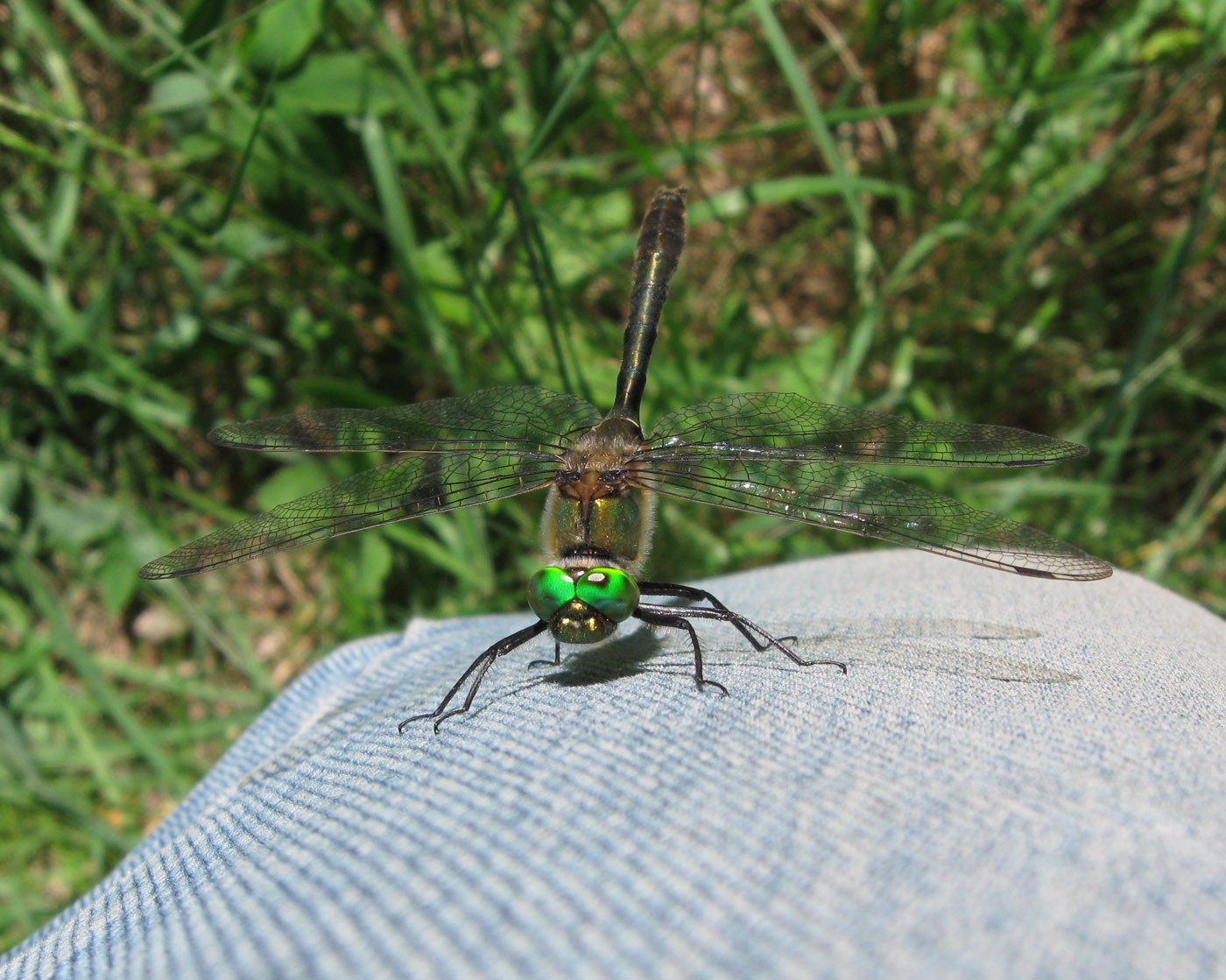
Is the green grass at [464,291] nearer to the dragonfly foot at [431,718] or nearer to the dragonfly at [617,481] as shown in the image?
the dragonfly at [617,481]

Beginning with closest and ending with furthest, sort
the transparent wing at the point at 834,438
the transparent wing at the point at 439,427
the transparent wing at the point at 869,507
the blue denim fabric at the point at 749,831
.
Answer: the blue denim fabric at the point at 749,831
the transparent wing at the point at 869,507
the transparent wing at the point at 834,438
the transparent wing at the point at 439,427

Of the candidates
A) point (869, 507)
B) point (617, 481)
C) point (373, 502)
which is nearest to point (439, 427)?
point (373, 502)

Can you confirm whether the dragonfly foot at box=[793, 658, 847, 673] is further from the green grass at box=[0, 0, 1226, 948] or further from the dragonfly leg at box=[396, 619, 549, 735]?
the green grass at box=[0, 0, 1226, 948]

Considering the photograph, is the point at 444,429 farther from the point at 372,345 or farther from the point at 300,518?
the point at 372,345

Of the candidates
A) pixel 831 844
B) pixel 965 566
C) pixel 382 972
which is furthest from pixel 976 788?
pixel 965 566

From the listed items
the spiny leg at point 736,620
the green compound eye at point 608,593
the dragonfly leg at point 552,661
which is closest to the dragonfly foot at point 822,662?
the spiny leg at point 736,620

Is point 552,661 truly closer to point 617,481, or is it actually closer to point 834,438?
point 617,481
